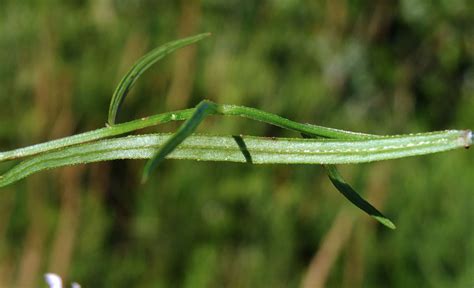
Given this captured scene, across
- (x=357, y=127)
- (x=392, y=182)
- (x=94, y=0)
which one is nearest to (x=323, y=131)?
(x=392, y=182)

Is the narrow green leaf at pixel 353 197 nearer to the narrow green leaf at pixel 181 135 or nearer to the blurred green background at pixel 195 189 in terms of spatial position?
the narrow green leaf at pixel 181 135

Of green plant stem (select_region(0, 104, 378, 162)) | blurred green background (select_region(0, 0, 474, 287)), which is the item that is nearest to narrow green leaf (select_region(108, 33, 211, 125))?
green plant stem (select_region(0, 104, 378, 162))

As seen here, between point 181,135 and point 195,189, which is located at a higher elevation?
point 195,189

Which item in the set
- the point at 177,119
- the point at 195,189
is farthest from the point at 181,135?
the point at 195,189

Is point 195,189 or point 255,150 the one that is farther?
point 195,189

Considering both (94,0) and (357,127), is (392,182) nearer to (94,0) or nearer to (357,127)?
(357,127)

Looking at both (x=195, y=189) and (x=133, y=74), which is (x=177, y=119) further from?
(x=195, y=189)

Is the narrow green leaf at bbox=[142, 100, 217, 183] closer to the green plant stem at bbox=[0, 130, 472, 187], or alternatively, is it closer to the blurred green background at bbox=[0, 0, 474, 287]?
the green plant stem at bbox=[0, 130, 472, 187]
